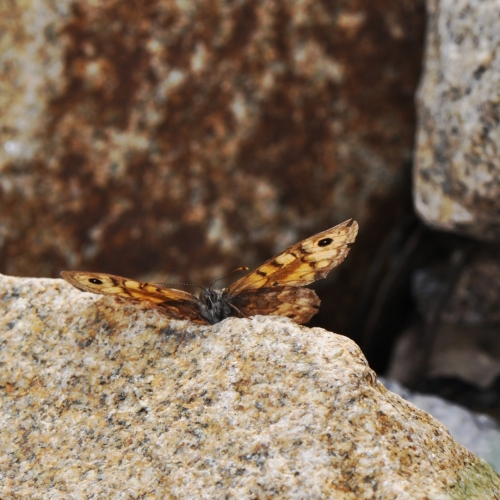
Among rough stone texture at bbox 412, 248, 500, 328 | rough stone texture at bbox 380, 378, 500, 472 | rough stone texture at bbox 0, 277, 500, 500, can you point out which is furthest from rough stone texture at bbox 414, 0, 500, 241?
rough stone texture at bbox 0, 277, 500, 500

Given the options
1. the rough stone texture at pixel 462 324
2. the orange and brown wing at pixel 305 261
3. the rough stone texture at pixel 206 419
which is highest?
the orange and brown wing at pixel 305 261

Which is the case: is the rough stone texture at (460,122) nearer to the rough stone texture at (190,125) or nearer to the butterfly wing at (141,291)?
the rough stone texture at (190,125)

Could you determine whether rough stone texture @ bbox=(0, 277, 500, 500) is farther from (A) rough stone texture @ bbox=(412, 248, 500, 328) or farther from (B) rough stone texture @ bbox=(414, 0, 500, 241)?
(A) rough stone texture @ bbox=(412, 248, 500, 328)

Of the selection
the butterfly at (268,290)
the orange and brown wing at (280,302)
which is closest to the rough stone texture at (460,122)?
the butterfly at (268,290)

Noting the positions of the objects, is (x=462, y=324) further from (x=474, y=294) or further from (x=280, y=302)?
(x=280, y=302)

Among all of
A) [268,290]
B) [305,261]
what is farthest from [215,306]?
[305,261]

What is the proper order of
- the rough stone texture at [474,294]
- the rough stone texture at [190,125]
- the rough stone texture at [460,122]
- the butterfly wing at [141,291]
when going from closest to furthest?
the butterfly wing at [141,291], the rough stone texture at [460,122], the rough stone texture at [190,125], the rough stone texture at [474,294]
